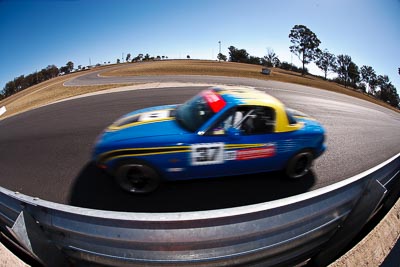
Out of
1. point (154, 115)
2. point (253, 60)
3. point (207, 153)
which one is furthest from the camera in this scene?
point (253, 60)

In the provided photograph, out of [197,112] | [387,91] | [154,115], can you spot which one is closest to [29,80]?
[154,115]

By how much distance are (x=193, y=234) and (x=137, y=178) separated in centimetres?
147

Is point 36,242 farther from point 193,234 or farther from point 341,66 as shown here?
point 341,66

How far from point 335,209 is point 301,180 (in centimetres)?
136

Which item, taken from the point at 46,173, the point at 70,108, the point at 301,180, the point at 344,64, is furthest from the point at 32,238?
the point at 70,108

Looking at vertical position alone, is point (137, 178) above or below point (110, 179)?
above

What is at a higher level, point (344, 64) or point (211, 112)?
point (344, 64)

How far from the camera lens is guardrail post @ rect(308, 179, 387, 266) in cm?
205

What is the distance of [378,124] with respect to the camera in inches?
281

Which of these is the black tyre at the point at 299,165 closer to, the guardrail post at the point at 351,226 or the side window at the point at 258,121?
the side window at the point at 258,121

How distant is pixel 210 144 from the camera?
3.07 m

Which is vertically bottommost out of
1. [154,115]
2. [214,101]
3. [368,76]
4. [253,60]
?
[154,115]

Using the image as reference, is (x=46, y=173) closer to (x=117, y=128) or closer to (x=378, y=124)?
(x=117, y=128)

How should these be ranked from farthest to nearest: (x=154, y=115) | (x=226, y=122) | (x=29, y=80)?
(x=29, y=80), (x=154, y=115), (x=226, y=122)
